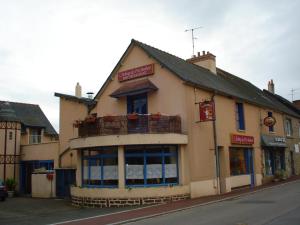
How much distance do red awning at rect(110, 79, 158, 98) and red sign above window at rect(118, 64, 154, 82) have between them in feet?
1.09

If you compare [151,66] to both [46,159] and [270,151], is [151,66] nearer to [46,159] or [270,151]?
[46,159]

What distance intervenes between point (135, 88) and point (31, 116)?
58.7 feet

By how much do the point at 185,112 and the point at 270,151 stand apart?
11.8 meters

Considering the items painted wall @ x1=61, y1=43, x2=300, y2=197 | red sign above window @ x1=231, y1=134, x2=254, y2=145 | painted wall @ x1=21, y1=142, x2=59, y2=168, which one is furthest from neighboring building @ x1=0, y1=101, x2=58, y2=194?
red sign above window @ x1=231, y1=134, x2=254, y2=145

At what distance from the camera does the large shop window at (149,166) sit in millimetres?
17828

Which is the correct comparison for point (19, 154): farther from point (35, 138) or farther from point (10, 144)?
point (35, 138)

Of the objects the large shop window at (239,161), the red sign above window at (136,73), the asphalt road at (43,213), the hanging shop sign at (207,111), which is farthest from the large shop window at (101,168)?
the large shop window at (239,161)

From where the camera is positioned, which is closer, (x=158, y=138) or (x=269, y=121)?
(x=158, y=138)

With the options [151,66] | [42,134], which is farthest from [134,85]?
[42,134]

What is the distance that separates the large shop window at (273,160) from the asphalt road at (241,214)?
10835mm

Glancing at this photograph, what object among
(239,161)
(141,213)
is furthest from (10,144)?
(141,213)

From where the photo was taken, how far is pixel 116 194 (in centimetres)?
1753

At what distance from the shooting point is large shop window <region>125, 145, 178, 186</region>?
58.5 ft

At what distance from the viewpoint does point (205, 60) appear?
87.3 ft
